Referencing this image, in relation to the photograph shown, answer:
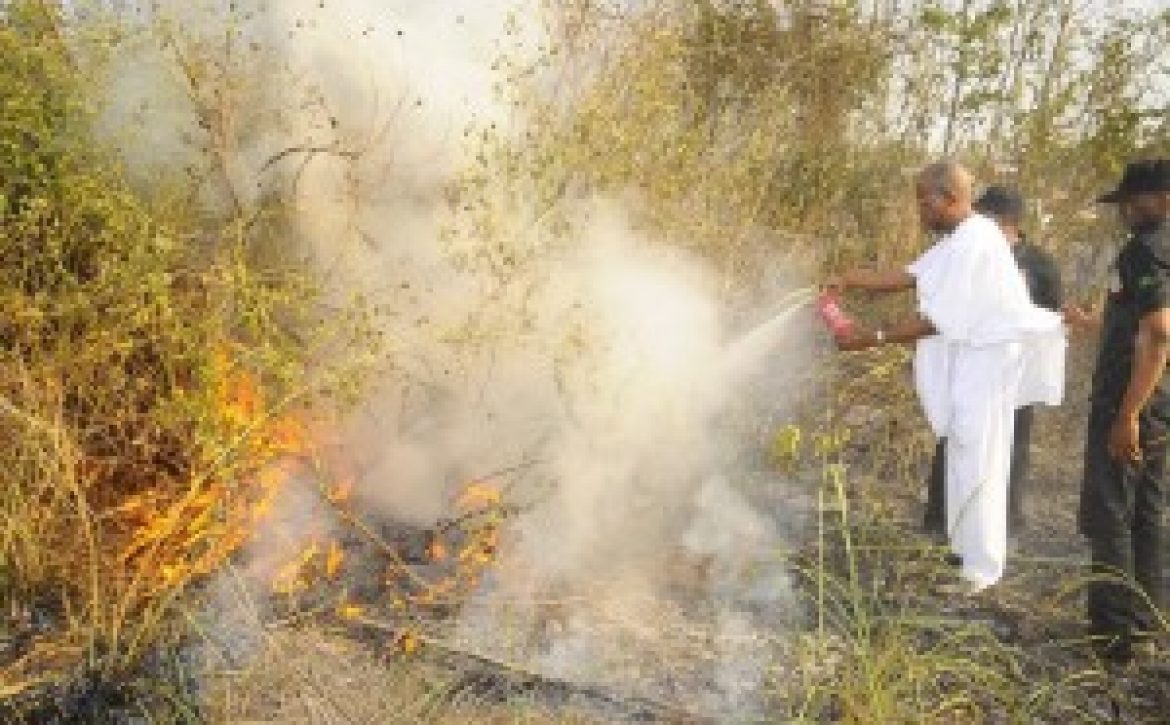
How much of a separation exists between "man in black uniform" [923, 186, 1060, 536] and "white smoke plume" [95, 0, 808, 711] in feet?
3.24

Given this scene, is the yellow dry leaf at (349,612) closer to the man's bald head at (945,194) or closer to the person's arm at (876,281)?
the person's arm at (876,281)

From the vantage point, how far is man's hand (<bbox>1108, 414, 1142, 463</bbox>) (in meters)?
4.08

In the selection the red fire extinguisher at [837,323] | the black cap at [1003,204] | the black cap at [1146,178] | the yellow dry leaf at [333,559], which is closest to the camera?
the black cap at [1146,178]

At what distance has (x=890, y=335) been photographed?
15.3 feet

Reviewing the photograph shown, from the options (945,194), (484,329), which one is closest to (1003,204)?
(945,194)

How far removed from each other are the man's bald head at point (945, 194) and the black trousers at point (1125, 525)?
112 cm

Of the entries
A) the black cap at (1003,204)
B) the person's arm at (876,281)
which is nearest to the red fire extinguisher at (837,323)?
the person's arm at (876,281)

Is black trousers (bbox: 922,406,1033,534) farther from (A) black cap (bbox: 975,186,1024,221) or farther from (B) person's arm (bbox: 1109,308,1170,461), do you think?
(B) person's arm (bbox: 1109,308,1170,461)

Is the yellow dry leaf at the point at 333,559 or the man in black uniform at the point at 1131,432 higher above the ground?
the man in black uniform at the point at 1131,432

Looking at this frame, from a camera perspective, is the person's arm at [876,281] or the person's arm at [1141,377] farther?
the person's arm at [876,281]

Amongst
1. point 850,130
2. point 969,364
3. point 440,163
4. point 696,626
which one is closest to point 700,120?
point 850,130

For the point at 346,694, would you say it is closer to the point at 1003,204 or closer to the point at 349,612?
the point at 349,612

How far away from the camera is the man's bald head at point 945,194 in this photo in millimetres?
4613

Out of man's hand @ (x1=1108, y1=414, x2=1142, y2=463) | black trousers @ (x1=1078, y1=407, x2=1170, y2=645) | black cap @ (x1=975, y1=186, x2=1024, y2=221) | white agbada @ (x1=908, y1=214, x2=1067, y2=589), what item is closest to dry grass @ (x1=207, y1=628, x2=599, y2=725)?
white agbada @ (x1=908, y1=214, x2=1067, y2=589)
